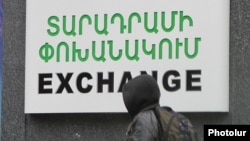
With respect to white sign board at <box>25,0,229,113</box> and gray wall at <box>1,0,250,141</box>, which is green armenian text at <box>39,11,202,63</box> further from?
gray wall at <box>1,0,250,141</box>

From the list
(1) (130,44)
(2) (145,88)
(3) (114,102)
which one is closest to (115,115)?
(3) (114,102)

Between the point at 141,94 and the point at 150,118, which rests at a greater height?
the point at 141,94

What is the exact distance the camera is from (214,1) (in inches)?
279

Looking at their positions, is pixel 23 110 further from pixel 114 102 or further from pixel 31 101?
pixel 114 102

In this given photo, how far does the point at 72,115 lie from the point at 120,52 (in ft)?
2.83

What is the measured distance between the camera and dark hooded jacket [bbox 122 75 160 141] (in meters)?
4.87

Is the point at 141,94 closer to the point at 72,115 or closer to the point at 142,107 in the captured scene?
the point at 142,107

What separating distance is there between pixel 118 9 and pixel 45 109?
1279 millimetres

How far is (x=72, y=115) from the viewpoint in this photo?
769 cm

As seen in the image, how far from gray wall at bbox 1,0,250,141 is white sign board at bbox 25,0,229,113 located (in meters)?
0.11

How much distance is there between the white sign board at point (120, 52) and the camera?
7090 mm

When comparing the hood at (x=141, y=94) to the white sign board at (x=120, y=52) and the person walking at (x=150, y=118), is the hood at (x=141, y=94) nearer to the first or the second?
the person walking at (x=150, y=118)

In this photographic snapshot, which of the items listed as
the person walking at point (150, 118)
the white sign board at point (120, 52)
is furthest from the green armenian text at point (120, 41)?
the person walking at point (150, 118)

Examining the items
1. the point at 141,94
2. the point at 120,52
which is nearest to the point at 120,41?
the point at 120,52
